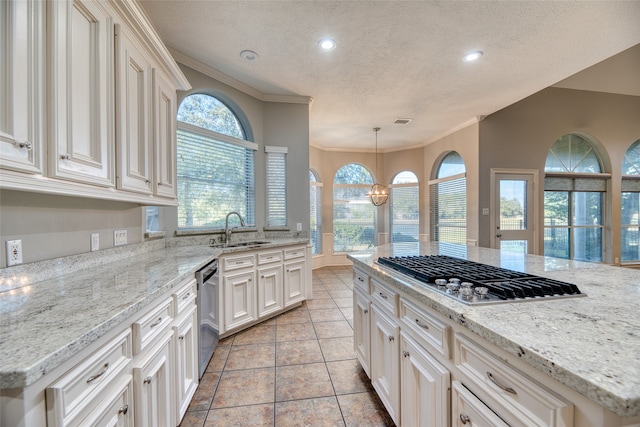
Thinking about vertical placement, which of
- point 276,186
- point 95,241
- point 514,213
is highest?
point 276,186

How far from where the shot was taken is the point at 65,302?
988mm

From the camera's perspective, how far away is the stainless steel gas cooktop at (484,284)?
0.98 m

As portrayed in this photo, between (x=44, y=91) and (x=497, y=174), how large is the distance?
217 inches

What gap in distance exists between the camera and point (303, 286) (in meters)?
3.51

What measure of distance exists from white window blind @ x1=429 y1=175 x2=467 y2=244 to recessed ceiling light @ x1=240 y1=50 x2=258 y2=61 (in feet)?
13.7

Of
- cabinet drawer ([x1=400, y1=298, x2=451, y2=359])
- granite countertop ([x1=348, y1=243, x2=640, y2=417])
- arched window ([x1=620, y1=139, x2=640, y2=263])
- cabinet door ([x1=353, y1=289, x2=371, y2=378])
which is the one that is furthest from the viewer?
arched window ([x1=620, y1=139, x2=640, y2=263])

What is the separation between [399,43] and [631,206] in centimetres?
633

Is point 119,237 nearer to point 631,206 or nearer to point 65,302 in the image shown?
point 65,302

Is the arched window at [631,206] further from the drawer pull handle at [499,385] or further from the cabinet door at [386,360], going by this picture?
the drawer pull handle at [499,385]

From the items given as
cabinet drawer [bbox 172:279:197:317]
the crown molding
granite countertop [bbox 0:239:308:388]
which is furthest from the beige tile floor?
the crown molding

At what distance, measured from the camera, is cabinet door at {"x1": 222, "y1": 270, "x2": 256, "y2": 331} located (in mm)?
2590

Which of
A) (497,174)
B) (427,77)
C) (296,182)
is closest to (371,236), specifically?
(497,174)

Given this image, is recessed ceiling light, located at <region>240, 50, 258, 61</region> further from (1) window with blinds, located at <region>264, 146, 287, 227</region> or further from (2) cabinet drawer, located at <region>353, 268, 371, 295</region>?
(2) cabinet drawer, located at <region>353, 268, 371, 295</region>

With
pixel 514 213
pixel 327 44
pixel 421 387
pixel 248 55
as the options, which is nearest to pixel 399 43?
pixel 327 44
